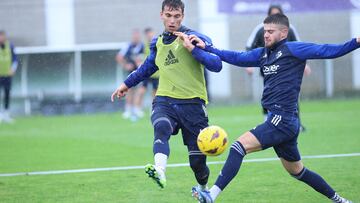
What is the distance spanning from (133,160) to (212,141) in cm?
469

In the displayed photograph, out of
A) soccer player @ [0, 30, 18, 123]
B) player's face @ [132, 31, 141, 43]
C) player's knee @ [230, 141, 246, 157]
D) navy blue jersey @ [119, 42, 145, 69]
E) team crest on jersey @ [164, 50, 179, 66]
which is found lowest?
soccer player @ [0, 30, 18, 123]

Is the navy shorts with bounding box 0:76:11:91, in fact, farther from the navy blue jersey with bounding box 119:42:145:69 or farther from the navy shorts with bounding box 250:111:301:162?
the navy shorts with bounding box 250:111:301:162

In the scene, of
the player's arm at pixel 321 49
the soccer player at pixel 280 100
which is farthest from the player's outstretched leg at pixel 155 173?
the player's arm at pixel 321 49

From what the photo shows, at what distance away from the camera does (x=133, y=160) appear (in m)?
11.6

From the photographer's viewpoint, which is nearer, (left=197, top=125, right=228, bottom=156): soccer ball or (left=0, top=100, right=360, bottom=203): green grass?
(left=197, top=125, right=228, bottom=156): soccer ball

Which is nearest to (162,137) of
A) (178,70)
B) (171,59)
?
(178,70)

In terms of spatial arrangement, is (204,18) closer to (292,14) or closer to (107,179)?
(292,14)

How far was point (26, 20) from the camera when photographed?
24.2 metres

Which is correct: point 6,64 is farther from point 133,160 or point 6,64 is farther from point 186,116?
point 186,116

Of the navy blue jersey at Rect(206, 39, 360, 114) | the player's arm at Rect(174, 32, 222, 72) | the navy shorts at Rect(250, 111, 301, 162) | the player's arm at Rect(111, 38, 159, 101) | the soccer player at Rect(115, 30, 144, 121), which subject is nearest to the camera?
the navy shorts at Rect(250, 111, 301, 162)

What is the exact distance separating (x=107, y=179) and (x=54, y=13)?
15334 millimetres

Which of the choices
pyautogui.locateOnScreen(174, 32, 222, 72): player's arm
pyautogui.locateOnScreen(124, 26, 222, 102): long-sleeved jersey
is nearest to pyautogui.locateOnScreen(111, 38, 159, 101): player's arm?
pyautogui.locateOnScreen(124, 26, 222, 102): long-sleeved jersey

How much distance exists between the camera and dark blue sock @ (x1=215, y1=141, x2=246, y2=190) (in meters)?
6.96

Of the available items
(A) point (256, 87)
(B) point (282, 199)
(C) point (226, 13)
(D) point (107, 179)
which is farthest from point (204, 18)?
(B) point (282, 199)
